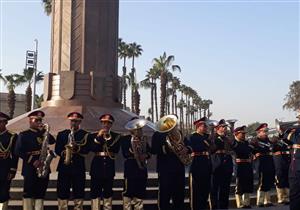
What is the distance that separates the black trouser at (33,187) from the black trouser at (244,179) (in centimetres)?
479

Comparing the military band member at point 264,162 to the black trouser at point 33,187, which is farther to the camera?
the military band member at point 264,162

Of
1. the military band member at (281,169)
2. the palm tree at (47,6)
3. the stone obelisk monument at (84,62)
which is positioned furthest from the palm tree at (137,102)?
the military band member at (281,169)

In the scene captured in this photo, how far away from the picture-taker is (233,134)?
10375mm

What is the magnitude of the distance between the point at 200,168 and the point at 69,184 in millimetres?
2819

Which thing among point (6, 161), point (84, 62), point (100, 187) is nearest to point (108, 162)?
point (100, 187)

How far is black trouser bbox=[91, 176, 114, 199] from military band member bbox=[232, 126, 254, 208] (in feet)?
11.0

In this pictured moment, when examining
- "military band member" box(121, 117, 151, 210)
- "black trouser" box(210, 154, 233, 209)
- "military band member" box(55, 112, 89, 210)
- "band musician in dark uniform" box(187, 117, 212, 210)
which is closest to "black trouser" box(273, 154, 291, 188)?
"black trouser" box(210, 154, 233, 209)

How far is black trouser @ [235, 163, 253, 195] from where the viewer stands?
1052 centimetres

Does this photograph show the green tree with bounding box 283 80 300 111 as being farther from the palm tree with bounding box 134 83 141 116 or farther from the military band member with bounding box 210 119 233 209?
the military band member with bounding box 210 119 233 209

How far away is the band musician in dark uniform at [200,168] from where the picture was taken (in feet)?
30.7

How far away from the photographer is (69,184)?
337 inches

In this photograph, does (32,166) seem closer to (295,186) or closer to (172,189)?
(172,189)

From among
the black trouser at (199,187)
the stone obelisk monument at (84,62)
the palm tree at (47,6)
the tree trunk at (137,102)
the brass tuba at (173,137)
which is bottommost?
the black trouser at (199,187)

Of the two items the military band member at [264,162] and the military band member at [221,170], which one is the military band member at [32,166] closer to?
the military band member at [221,170]
